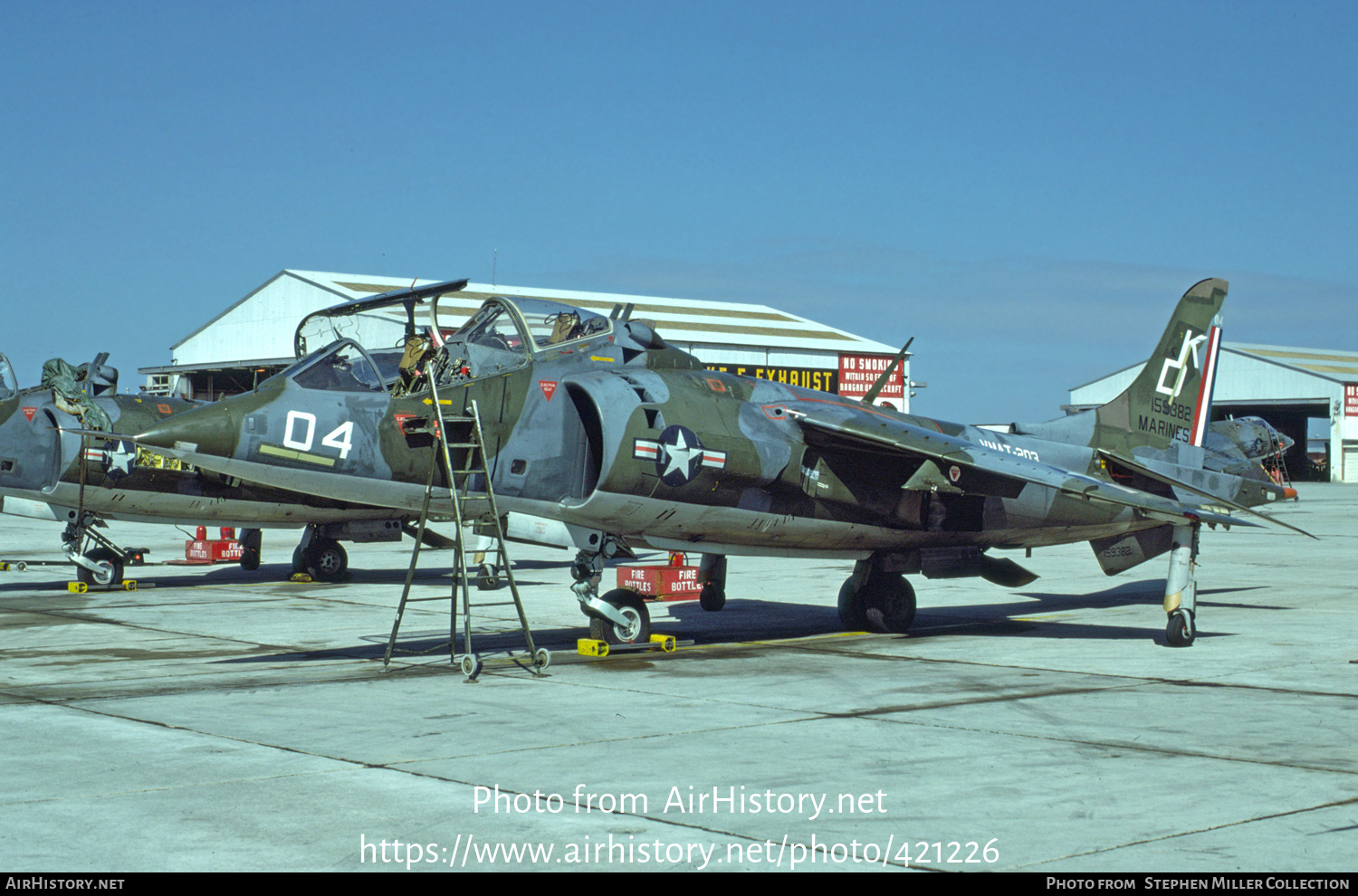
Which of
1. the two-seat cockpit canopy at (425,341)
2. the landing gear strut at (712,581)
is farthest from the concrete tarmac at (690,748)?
the two-seat cockpit canopy at (425,341)

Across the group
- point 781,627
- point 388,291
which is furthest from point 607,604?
point 388,291

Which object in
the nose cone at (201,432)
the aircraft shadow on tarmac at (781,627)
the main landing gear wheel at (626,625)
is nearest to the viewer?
the nose cone at (201,432)

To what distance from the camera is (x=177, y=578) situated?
2486 cm

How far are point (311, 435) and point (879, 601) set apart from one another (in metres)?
7.99

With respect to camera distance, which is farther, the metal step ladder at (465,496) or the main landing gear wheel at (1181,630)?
the main landing gear wheel at (1181,630)

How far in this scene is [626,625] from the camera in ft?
46.0

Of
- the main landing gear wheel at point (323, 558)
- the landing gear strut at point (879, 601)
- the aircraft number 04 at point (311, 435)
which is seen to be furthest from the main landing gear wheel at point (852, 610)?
the main landing gear wheel at point (323, 558)

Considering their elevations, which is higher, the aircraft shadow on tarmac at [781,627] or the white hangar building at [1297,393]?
the white hangar building at [1297,393]

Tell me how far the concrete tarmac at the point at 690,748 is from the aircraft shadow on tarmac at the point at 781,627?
0.41 feet

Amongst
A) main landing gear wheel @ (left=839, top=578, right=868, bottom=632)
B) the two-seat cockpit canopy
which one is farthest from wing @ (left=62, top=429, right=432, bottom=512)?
main landing gear wheel @ (left=839, top=578, right=868, bottom=632)

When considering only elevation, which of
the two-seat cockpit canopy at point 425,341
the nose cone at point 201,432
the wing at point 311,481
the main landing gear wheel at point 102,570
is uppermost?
the two-seat cockpit canopy at point 425,341

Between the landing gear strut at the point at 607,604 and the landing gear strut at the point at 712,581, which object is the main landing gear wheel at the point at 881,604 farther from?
the landing gear strut at the point at 607,604

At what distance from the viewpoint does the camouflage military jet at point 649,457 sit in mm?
12250

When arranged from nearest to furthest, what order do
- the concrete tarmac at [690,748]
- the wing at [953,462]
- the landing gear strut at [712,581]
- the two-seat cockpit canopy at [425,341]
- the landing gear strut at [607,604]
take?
the concrete tarmac at [690,748] → the two-seat cockpit canopy at [425,341] → the landing gear strut at [607,604] → the wing at [953,462] → the landing gear strut at [712,581]
